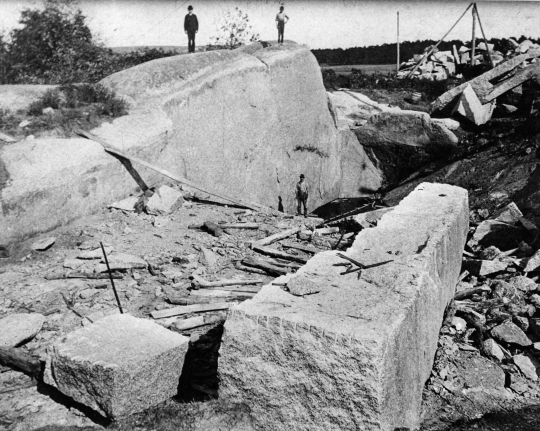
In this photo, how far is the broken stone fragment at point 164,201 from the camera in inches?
310

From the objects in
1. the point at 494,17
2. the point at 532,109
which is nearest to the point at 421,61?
the point at 494,17

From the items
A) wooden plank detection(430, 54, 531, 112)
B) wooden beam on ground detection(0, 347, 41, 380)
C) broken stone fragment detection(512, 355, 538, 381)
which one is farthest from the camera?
wooden plank detection(430, 54, 531, 112)

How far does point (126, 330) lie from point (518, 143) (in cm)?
998

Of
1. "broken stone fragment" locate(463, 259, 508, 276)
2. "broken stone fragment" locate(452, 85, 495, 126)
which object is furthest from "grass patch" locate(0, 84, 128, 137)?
"broken stone fragment" locate(452, 85, 495, 126)

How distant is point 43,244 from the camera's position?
6664 millimetres

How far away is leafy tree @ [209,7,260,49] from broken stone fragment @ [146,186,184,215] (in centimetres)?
598

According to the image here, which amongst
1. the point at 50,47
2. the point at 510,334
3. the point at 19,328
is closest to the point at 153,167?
the point at 50,47

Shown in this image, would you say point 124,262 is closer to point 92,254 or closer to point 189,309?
point 92,254

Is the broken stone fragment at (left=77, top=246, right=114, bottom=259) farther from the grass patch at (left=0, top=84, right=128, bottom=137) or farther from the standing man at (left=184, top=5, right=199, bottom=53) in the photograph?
the standing man at (left=184, top=5, right=199, bottom=53)

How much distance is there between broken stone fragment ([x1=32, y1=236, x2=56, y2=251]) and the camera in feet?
21.8

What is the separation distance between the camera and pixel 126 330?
4.12 metres

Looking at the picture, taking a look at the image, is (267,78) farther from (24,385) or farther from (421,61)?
(421,61)

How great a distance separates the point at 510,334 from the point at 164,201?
4666mm

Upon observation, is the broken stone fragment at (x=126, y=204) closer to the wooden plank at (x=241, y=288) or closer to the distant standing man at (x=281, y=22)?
the wooden plank at (x=241, y=288)
